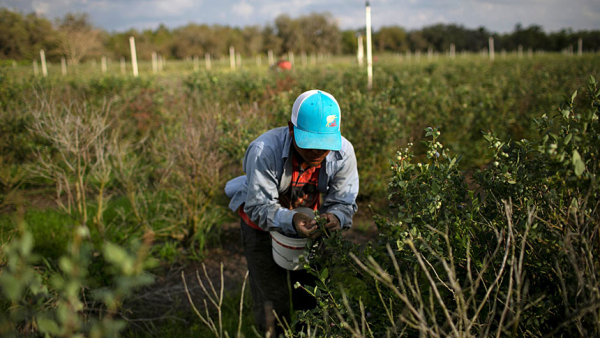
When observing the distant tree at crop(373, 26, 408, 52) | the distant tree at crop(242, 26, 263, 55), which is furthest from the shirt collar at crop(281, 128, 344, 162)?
the distant tree at crop(373, 26, 408, 52)

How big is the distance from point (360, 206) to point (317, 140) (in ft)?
11.4

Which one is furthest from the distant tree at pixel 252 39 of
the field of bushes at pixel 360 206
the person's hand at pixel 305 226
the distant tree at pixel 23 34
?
the person's hand at pixel 305 226

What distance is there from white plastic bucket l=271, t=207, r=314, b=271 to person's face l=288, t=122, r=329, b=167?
0.32 metres

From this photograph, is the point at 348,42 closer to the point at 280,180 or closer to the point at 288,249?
the point at 280,180

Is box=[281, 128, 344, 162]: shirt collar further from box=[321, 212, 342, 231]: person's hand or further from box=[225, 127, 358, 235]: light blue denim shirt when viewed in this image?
box=[321, 212, 342, 231]: person's hand

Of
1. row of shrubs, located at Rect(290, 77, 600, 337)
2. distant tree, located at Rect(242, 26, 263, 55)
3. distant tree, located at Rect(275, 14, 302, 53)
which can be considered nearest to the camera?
row of shrubs, located at Rect(290, 77, 600, 337)

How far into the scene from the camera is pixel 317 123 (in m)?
2.11

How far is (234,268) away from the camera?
4.17 metres

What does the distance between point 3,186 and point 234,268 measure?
3581 mm

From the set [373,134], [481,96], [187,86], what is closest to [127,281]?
[373,134]

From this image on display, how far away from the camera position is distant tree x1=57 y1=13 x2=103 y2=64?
27.3 metres

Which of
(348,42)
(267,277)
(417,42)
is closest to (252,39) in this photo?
(348,42)

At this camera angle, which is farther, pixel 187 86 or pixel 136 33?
pixel 136 33

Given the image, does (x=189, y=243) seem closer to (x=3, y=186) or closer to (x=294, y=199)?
(x=294, y=199)
